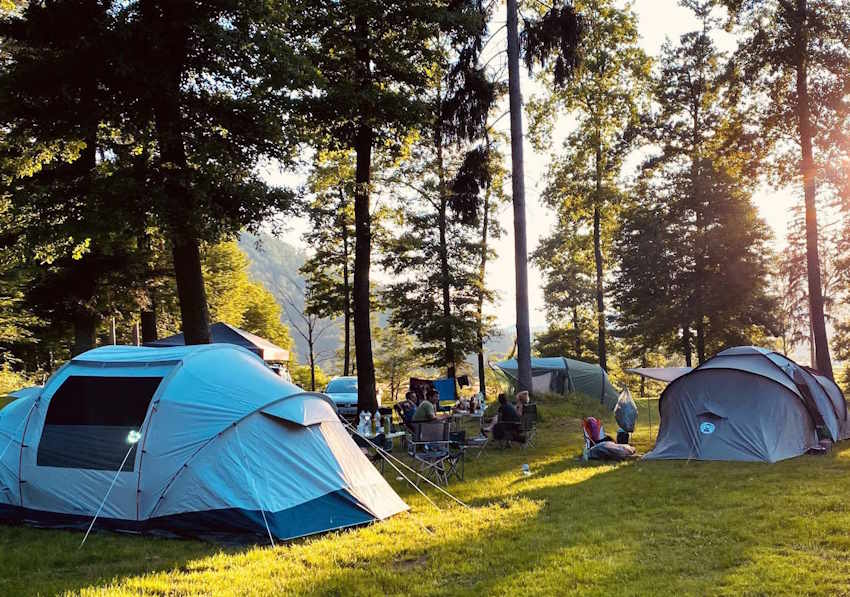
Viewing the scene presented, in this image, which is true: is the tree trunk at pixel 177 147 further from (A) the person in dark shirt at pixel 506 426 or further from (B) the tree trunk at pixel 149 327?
(B) the tree trunk at pixel 149 327

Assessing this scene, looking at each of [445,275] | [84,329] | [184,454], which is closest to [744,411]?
[184,454]

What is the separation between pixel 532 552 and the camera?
19.8 ft

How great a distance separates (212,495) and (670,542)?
4.72m

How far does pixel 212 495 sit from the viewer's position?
694 cm

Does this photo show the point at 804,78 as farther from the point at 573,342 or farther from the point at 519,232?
the point at 573,342

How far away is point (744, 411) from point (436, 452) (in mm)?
5422

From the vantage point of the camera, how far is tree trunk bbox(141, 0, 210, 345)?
11.5 metres

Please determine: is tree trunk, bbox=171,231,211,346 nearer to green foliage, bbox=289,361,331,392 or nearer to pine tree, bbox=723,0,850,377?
pine tree, bbox=723,0,850,377

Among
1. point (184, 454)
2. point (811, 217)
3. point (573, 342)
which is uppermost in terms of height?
point (811, 217)

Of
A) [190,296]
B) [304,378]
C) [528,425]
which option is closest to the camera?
[190,296]

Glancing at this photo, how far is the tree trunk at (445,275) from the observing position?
25.2 metres

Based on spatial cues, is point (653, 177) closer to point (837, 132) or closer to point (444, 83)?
point (837, 132)

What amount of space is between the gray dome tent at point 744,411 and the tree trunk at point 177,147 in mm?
8923

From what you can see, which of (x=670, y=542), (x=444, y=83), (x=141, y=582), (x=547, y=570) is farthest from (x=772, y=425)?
(x=444, y=83)
